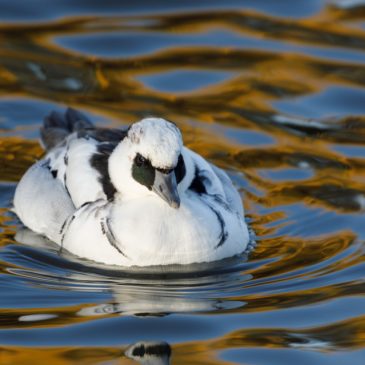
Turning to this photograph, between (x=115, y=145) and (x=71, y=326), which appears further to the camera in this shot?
(x=115, y=145)

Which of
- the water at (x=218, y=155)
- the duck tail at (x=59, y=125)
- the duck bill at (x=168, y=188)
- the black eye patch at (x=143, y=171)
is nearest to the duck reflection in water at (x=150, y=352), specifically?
the water at (x=218, y=155)

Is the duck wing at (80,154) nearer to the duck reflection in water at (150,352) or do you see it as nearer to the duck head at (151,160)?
the duck head at (151,160)

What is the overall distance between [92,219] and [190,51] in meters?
5.55

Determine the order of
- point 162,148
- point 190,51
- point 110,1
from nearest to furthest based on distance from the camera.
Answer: point 162,148 → point 190,51 → point 110,1

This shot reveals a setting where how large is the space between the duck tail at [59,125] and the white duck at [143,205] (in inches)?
49.1

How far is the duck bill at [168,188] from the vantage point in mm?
9547

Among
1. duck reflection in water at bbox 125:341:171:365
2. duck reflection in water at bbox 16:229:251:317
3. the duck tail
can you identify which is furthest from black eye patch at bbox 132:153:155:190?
the duck tail

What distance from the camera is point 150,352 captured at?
831cm

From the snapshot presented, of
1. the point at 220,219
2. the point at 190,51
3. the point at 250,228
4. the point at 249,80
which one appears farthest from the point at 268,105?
the point at 220,219

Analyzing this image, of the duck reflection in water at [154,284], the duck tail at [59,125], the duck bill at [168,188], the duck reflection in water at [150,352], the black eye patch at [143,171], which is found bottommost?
the duck reflection in water at [150,352]

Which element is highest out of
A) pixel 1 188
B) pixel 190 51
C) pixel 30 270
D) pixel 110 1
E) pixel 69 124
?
pixel 110 1

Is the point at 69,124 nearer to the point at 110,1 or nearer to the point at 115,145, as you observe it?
the point at 115,145

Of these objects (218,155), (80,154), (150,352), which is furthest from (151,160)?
(218,155)

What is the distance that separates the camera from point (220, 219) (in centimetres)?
1016
